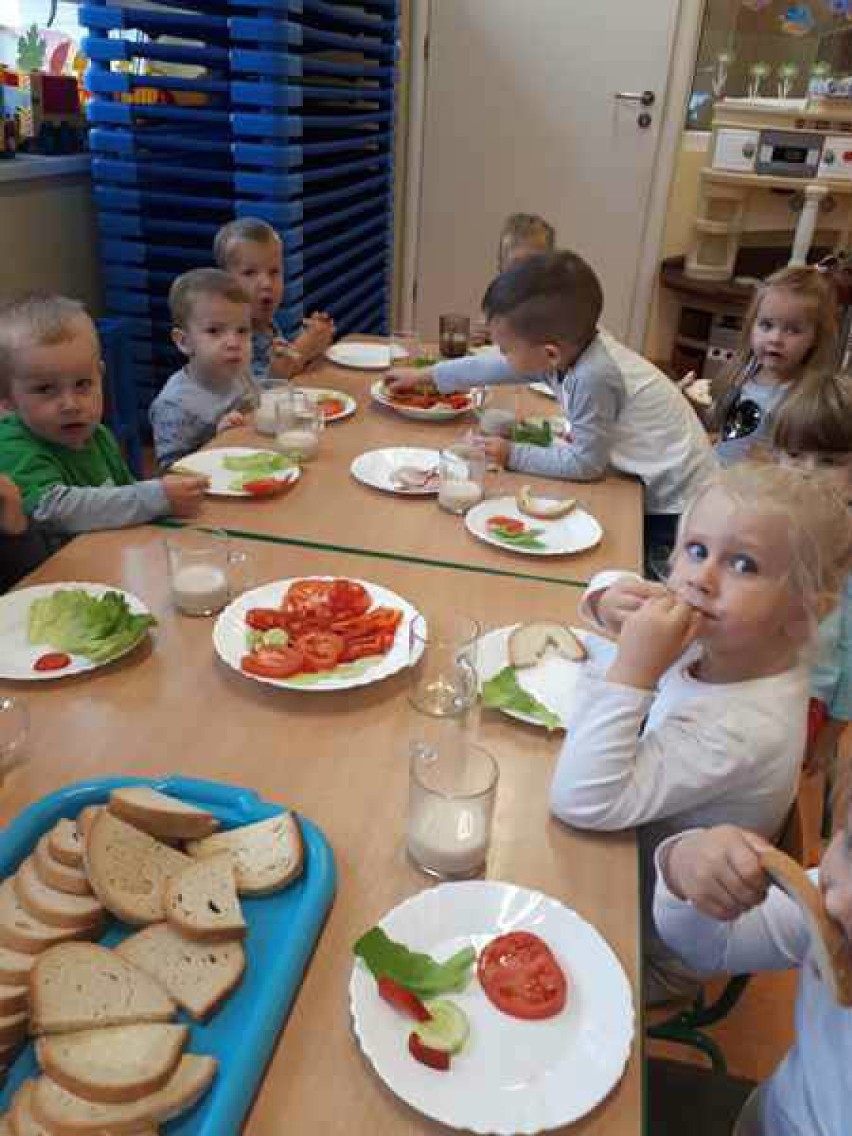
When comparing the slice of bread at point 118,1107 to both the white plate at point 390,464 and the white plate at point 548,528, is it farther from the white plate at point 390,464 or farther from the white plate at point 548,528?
Answer: the white plate at point 390,464

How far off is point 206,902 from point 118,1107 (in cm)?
17

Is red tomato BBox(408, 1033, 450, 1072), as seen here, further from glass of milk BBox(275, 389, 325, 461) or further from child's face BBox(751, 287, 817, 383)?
child's face BBox(751, 287, 817, 383)

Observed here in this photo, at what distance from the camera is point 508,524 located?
154 cm

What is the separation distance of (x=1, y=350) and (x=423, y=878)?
1205 mm

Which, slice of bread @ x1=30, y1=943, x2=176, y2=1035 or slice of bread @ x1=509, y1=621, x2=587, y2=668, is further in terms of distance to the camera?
slice of bread @ x1=509, y1=621, x2=587, y2=668

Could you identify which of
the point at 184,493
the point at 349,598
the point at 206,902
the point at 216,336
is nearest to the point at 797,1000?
the point at 206,902

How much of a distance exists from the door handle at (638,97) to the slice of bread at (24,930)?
14.7ft

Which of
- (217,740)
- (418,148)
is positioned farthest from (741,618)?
(418,148)

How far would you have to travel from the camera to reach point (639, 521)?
164cm

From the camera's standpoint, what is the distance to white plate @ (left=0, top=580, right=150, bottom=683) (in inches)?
40.5

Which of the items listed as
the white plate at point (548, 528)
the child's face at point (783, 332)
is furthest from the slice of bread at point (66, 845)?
the child's face at point (783, 332)

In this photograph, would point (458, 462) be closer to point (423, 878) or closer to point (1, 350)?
point (1, 350)

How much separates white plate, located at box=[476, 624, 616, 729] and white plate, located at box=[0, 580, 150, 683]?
0.46 meters

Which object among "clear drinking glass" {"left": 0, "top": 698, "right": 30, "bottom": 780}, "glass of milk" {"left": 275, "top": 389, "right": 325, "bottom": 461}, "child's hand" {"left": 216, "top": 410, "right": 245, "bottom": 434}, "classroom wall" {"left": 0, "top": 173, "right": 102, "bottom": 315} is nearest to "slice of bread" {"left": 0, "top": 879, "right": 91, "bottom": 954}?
"clear drinking glass" {"left": 0, "top": 698, "right": 30, "bottom": 780}
